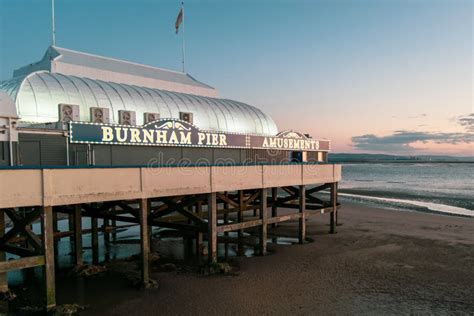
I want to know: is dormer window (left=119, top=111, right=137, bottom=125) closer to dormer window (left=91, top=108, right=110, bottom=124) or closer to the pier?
dormer window (left=91, top=108, right=110, bottom=124)

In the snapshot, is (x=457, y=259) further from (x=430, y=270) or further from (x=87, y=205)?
(x=87, y=205)

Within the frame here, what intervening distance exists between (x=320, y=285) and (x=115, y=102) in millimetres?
→ 15700

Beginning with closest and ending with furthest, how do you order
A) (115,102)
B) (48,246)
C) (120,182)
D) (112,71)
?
(48,246) < (120,182) < (115,102) < (112,71)

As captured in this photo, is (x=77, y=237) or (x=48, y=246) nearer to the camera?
(x=48, y=246)

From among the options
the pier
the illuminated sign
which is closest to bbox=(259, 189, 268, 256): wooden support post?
the pier

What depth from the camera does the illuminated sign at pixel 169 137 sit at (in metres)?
17.8

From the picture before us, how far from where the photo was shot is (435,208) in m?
44.4

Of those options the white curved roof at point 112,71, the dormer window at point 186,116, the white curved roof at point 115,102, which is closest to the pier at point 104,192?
the white curved roof at point 115,102

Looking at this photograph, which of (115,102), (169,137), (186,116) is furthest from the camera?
(186,116)

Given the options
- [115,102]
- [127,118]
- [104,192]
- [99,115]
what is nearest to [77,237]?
[104,192]

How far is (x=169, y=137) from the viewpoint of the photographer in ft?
67.7

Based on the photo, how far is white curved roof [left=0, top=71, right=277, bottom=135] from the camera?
66.9ft

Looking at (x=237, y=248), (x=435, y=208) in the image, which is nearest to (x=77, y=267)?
(x=237, y=248)

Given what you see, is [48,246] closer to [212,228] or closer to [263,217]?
[212,228]
